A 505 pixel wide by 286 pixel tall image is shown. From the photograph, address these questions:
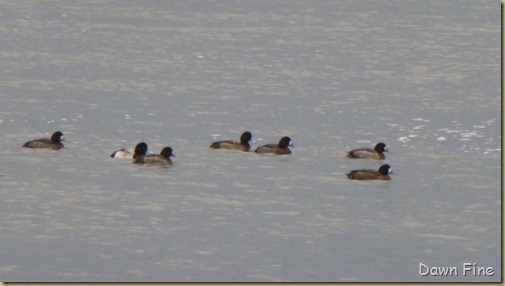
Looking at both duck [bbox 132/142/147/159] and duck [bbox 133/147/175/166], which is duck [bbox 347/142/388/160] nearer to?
duck [bbox 133/147/175/166]

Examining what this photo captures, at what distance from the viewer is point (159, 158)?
26391mm

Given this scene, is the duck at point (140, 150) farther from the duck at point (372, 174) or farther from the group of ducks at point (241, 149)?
the duck at point (372, 174)

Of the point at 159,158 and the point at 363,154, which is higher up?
the point at 363,154

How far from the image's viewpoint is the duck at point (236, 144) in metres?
27.9

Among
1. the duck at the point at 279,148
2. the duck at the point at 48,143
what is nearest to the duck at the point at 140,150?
the duck at the point at 48,143

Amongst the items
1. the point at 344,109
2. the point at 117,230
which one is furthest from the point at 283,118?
the point at 117,230

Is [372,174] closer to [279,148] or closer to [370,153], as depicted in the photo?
[370,153]

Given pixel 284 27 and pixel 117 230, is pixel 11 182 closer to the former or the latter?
pixel 117 230

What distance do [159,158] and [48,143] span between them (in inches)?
89.1

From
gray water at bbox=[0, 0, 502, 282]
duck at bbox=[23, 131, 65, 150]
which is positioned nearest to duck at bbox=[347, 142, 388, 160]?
gray water at bbox=[0, 0, 502, 282]

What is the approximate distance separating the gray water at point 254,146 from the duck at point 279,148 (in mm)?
206

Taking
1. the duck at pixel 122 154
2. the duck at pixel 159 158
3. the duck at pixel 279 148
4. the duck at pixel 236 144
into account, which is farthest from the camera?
the duck at pixel 236 144

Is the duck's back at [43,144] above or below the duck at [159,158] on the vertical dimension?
above

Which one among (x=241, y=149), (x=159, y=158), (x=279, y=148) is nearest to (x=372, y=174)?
(x=279, y=148)
